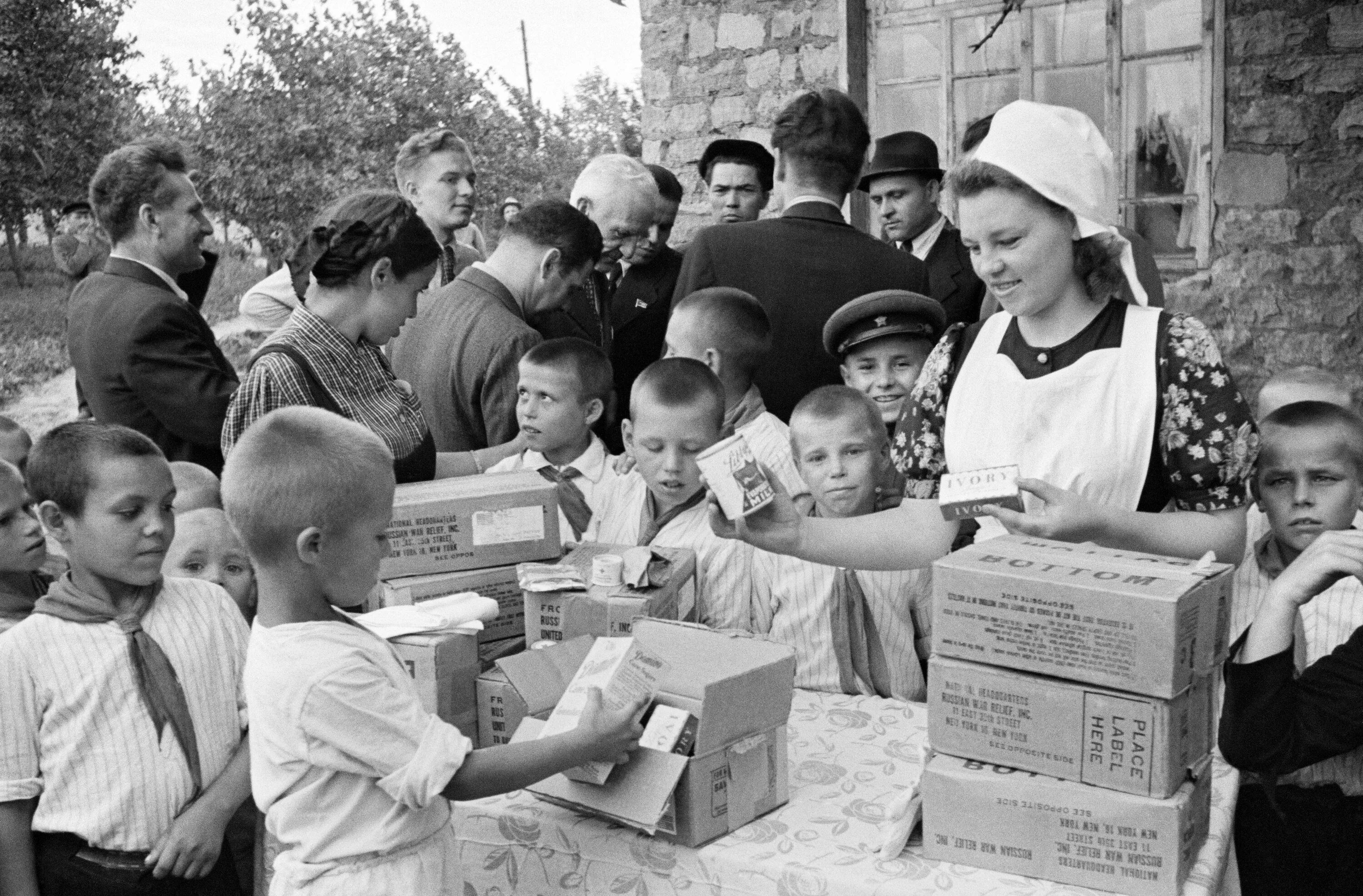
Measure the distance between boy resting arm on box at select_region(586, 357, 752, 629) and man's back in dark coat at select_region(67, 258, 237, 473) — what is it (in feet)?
3.94

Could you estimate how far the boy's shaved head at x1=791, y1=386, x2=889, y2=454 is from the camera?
2.99 m

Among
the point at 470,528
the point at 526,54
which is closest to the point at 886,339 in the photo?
the point at 470,528

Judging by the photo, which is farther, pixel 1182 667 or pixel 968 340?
pixel 968 340

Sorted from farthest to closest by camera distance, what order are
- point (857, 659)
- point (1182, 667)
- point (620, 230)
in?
1. point (620, 230)
2. point (857, 659)
3. point (1182, 667)

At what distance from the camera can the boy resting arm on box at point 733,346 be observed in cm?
346

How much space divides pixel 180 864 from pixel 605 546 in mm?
1070

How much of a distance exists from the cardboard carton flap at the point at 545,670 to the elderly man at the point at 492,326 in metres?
1.48

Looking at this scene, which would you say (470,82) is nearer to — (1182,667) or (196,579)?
(196,579)

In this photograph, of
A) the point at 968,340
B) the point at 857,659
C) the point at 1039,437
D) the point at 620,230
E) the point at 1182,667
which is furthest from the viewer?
the point at 620,230

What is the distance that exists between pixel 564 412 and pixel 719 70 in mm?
3631

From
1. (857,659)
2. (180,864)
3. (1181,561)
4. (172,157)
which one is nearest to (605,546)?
(857,659)

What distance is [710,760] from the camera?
6.54ft

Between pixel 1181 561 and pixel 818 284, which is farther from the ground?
pixel 818 284

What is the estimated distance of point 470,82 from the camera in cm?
1609
